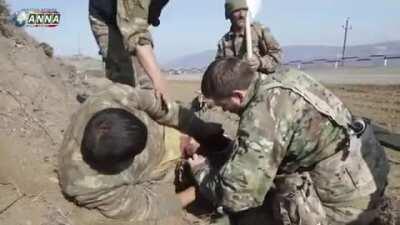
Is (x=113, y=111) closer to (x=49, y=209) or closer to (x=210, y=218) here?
(x=49, y=209)

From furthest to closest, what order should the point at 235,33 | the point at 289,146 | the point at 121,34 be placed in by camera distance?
the point at 235,33 < the point at 121,34 < the point at 289,146

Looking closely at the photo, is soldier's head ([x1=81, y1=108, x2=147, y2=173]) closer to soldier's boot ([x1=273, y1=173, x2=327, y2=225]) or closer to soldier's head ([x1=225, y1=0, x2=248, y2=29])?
soldier's boot ([x1=273, y1=173, x2=327, y2=225])

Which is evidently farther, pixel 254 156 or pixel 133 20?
pixel 133 20

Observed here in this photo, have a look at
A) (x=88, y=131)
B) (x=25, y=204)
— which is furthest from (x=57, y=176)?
(x=88, y=131)

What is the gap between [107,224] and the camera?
370cm

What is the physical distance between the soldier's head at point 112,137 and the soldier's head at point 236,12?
9.41 ft

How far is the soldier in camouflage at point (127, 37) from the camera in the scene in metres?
4.25

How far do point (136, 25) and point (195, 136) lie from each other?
0.85 m

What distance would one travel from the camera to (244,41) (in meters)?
6.40

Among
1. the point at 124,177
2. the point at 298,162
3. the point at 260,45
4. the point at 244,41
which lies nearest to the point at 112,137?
the point at 124,177

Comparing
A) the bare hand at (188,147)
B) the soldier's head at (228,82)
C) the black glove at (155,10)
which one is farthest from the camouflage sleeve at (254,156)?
the black glove at (155,10)

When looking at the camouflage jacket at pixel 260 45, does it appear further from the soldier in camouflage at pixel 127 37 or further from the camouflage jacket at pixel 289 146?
the camouflage jacket at pixel 289 146

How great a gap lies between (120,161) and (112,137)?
0.28m

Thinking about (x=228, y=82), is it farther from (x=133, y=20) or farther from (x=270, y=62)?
(x=270, y=62)
